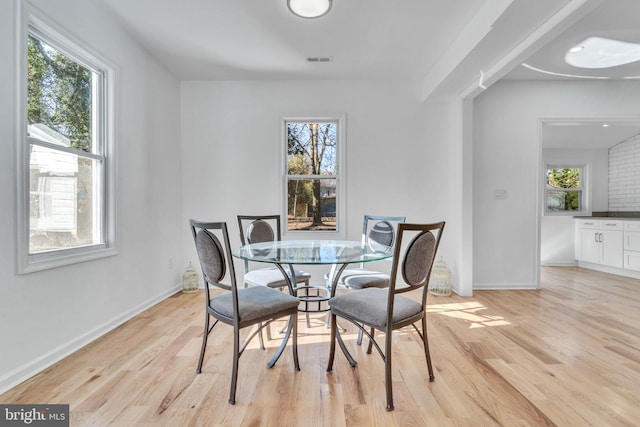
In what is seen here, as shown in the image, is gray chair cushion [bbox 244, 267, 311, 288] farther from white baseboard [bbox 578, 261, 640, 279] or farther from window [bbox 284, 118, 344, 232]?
white baseboard [bbox 578, 261, 640, 279]

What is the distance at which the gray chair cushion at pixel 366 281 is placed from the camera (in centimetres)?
240

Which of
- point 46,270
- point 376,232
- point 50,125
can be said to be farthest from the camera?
point 376,232

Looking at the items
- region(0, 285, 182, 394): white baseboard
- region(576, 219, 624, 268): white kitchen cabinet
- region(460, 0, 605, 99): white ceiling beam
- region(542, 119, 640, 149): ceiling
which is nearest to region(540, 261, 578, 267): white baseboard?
region(576, 219, 624, 268): white kitchen cabinet

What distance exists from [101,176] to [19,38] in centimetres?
107

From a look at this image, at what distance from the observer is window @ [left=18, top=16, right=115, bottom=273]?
76.7 inches

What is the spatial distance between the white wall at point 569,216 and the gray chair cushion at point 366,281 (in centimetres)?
460

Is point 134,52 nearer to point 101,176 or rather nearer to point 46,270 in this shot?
point 101,176

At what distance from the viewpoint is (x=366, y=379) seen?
1848 millimetres

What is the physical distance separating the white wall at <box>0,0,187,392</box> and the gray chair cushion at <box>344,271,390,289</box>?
2.01 metres

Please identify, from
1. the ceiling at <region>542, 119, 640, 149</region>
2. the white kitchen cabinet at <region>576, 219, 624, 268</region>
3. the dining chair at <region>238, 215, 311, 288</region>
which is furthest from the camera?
the ceiling at <region>542, 119, 640, 149</region>

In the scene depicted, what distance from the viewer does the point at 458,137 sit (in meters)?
3.69

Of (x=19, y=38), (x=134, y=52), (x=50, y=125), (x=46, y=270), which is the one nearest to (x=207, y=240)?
(x=46, y=270)

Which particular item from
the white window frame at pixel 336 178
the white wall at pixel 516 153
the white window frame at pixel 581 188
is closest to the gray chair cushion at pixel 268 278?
the white window frame at pixel 336 178

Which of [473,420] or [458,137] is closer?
[473,420]
